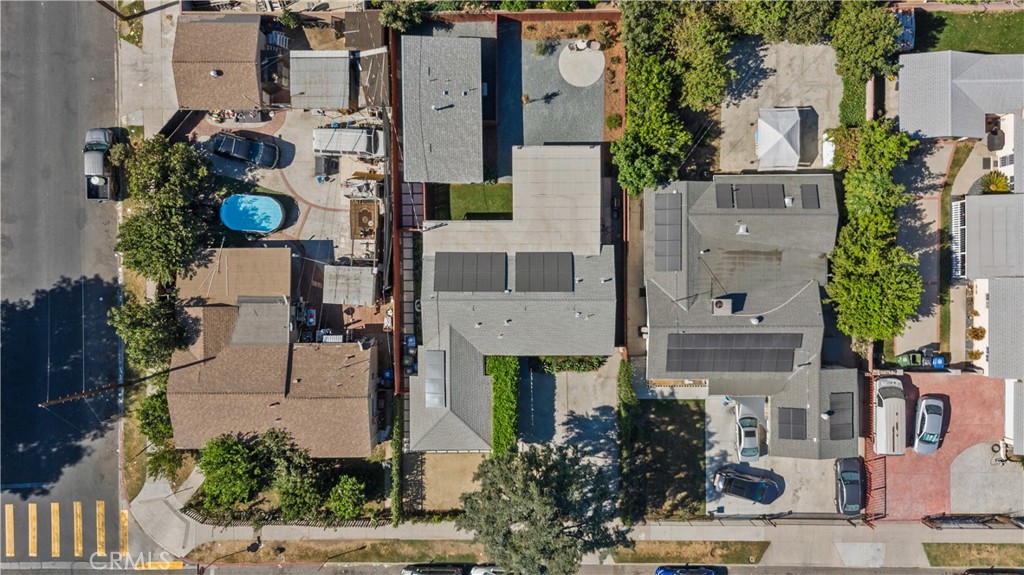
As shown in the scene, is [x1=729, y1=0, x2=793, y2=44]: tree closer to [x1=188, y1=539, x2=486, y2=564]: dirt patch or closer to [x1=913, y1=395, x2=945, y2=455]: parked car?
[x1=913, y1=395, x2=945, y2=455]: parked car

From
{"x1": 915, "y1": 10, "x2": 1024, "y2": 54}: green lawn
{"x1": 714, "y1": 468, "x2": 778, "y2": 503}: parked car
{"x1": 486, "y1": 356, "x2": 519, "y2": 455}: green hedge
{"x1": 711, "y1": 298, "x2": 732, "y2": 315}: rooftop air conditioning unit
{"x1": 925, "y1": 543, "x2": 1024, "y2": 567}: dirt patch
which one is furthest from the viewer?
{"x1": 925, "y1": 543, "x2": 1024, "y2": 567}: dirt patch

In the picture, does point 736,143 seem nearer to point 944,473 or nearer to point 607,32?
point 607,32

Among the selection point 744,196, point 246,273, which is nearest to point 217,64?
point 246,273

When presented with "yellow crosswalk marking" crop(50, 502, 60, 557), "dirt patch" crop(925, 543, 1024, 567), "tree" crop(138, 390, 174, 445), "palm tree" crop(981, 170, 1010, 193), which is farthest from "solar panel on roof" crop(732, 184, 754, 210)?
"yellow crosswalk marking" crop(50, 502, 60, 557)

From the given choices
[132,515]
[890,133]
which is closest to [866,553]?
[890,133]

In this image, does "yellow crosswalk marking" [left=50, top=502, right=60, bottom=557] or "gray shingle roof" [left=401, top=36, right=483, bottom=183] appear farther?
"yellow crosswalk marking" [left=50, top=502, right=60, bottom=557]

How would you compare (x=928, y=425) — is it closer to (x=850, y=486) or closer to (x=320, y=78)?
(x=850, y=486)
